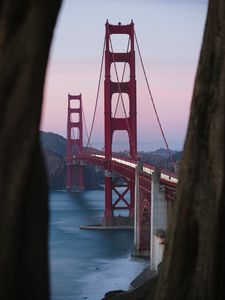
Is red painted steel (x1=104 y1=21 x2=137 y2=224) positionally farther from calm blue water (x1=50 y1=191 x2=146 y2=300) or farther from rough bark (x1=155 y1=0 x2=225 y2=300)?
rough bark (x1=155 y1=0 x2=225 y2=300)

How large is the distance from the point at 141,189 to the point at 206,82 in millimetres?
20561

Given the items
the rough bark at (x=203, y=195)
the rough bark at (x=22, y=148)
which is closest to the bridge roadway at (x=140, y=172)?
the rough bark at (x=203, y=195)

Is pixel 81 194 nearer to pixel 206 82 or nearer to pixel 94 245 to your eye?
pixel 94 245

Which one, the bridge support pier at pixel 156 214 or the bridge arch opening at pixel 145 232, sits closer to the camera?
the bridge support pier at pixel 156 214

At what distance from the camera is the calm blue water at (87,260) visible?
17609 mm

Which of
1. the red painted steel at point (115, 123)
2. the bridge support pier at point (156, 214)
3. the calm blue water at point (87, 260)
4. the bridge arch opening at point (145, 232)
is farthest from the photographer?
the red painted steel at point (115, 123)

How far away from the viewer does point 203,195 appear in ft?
10.2

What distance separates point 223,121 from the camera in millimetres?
3127

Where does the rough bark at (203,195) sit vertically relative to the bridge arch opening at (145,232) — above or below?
above

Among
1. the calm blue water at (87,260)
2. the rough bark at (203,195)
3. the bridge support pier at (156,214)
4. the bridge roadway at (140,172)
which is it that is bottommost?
the calm blue water at (87,260)

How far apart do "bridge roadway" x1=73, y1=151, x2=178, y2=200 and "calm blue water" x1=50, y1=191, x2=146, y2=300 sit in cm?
231

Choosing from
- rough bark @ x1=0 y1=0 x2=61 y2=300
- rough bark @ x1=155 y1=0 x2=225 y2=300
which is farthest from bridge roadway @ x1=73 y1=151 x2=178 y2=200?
rough bark @ x1=0 y1=0 x2=61 y2=300

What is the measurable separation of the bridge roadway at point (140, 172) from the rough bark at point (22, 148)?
1574 cm

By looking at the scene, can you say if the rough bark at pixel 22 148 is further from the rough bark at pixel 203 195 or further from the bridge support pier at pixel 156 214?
the bridge support pier at pixel 156 214
